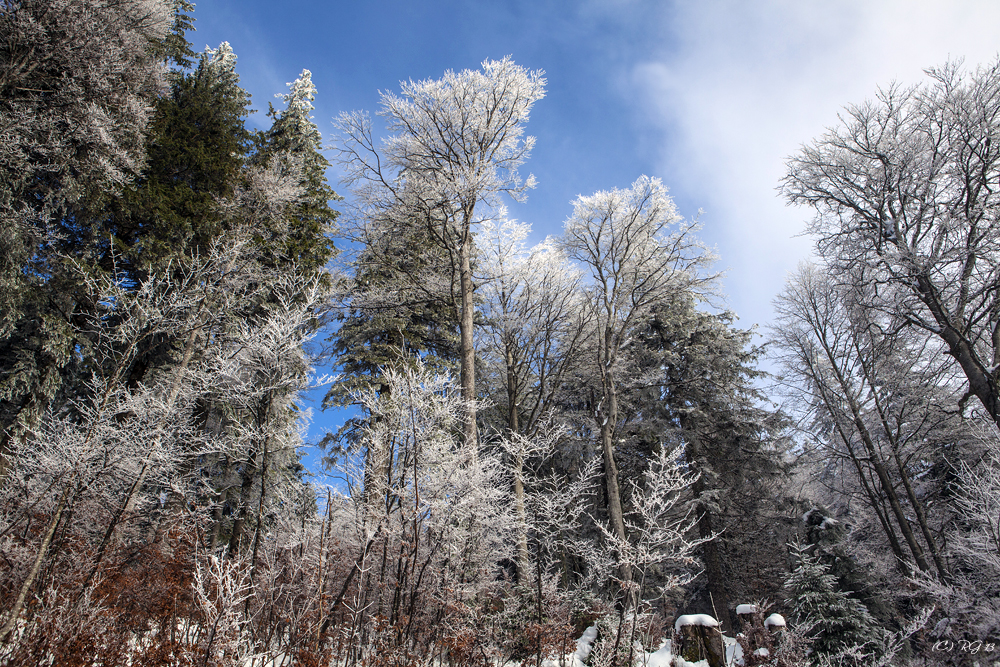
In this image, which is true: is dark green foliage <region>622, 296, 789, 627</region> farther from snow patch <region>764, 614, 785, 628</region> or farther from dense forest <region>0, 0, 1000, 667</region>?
snow patch <region>764, 614, 785, 628</region>

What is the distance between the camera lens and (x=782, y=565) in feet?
52.4

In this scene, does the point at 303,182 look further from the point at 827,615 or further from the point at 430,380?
the point at 827,615

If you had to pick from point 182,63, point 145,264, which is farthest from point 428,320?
point 182,63

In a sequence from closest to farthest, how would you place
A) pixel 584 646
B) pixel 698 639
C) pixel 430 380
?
1. pixel 430 380
2. pixel 698 639
3. pixel 584 646

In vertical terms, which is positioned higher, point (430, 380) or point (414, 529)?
point (430, 380)

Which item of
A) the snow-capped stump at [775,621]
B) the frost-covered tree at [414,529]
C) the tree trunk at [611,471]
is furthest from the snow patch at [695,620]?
the frost-covered tree at [414,529]

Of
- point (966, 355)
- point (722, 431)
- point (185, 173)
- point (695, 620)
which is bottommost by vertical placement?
point (695, 620)

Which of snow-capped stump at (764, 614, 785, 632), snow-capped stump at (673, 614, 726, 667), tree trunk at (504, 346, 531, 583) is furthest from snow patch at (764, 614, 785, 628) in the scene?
tree trunk at (504, 346, 531, 583)

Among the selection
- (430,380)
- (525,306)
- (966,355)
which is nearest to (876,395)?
(966,355)

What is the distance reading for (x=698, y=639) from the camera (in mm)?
8266

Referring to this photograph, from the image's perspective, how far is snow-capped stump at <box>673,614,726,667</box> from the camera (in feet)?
25.6
